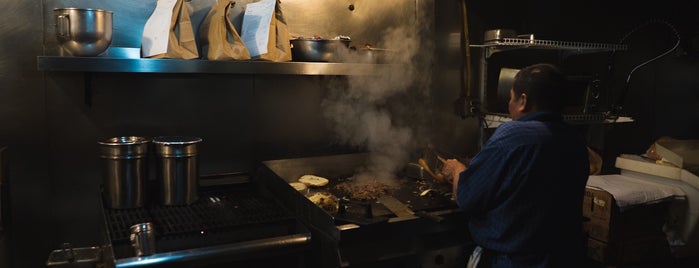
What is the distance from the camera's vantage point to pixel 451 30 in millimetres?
3268

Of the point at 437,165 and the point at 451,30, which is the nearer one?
the point at 437,165

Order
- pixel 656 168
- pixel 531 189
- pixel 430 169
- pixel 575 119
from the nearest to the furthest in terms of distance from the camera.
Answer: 1. pixel 531 189
2. pixel 430 169
3. pixel 575 119
4. pixel 656 168

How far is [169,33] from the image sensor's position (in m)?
2.21

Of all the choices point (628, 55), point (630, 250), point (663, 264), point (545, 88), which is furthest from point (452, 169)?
point (628, 55)

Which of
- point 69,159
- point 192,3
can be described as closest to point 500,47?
point 192,3

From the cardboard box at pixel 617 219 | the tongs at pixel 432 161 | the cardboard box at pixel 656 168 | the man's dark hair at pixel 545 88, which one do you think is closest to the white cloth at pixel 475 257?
the tongs at pixel 432 161

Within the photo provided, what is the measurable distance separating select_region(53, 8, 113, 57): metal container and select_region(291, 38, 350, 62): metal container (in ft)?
2.89

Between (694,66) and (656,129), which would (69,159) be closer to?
(656,129)

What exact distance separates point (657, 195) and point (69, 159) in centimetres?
325

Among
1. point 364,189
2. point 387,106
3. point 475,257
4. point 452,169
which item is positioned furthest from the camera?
point 387,106

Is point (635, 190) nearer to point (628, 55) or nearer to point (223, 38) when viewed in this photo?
point (628, 55)

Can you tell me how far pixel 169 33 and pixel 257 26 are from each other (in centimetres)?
43

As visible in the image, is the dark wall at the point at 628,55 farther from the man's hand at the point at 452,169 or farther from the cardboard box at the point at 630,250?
the man's hand at the point at 452,169

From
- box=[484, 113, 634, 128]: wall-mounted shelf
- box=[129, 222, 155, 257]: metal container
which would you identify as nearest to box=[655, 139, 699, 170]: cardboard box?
box=[484, 113, 634, 128]: wall-mounted shelf
